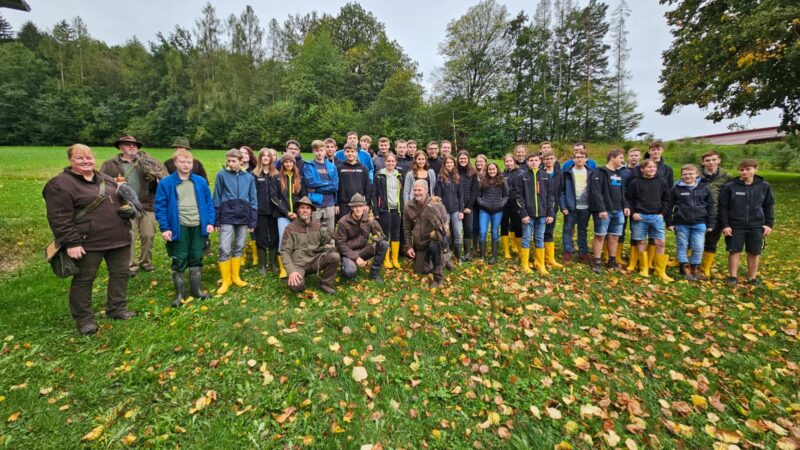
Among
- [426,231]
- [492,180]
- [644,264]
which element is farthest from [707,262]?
[426,231]

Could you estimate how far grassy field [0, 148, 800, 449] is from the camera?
278 cm

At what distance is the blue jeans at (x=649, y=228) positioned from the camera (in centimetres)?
609

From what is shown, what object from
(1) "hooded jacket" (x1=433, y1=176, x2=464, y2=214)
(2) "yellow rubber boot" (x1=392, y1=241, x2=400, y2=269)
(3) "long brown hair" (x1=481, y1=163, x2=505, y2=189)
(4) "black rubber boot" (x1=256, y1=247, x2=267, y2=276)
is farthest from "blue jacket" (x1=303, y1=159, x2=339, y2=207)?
(3) "long brown hair" (x1=481, y1=163, x2=505, y2=189)

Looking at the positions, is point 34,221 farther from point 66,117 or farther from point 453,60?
point 66,117

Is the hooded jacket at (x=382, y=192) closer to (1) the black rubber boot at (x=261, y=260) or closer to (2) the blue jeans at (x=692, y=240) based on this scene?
(1) the black rubber boot at (x=261, y=260)

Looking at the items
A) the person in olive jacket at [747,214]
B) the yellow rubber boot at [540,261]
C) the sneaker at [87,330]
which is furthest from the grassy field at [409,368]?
the yellow rubber boot at [540,261]

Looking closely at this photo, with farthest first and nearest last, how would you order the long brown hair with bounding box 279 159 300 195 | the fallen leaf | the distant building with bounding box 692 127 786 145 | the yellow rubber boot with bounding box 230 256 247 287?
the distant building with bounding box 692 127 786 145, the long brown hair with bounding box 279 159 300 195, the yellow rubber boot with bounding box 230 256 247 287, the fallen leaf

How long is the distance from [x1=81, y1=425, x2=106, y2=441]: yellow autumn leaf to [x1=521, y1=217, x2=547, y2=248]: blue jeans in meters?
6.47

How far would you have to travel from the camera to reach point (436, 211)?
18.8 feet

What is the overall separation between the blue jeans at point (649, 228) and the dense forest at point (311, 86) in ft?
99.0

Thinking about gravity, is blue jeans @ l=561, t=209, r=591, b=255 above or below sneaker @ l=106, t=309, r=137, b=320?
above

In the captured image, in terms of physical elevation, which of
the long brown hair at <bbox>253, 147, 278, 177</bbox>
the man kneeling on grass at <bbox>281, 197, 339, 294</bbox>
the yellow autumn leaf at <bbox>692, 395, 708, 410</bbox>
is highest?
the long brown hair at <bbox>253, 147, 278, 177</bbox>

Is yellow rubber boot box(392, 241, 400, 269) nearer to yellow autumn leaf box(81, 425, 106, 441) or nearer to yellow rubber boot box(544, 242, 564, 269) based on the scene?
yellow rubber boot box(544, 242, 564, 269)

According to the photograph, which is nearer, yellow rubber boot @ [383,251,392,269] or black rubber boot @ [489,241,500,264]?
yellow rubber boot @ [383,251,392,269]
